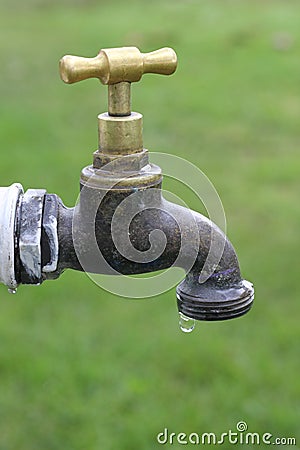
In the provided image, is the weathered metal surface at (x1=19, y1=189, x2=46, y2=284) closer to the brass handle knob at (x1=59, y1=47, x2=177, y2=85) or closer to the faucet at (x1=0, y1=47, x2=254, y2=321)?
the faucet at (x1=0, y1=47, x2=254, y2=321)

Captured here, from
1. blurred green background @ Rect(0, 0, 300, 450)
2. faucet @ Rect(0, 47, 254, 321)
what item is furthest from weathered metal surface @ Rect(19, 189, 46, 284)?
blurred green background @ Rect(0, 0, 300, 450)

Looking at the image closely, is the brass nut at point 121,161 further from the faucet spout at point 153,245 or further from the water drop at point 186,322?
the water drop at point 186,322

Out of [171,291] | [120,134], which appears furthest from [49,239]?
[171,291]

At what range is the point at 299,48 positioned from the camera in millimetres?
5875

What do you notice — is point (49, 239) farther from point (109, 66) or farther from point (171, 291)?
point (171, 291)

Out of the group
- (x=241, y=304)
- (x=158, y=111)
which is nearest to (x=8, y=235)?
(x=241, y=304)

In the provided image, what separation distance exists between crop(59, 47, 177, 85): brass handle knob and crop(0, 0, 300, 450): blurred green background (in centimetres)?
144

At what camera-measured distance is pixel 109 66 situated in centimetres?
81

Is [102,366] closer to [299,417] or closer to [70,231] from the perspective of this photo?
[299,417]

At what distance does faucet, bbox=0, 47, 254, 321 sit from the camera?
33.7 inches

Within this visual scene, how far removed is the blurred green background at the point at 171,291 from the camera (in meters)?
2.19

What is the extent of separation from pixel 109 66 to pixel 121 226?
193mm

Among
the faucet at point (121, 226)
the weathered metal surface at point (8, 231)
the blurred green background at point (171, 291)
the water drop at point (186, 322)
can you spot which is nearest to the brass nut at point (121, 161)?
the faucet at point (121, 226)

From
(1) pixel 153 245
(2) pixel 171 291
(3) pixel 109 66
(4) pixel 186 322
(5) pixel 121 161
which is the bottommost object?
(2) pixel 171 291
